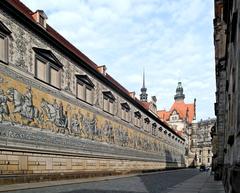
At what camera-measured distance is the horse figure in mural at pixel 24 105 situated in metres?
14.7

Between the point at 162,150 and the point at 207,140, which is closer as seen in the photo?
the point at 162,150

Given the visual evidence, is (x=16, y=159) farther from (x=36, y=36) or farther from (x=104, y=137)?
(x=104, y=137)

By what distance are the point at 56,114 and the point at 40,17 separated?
16.4ft

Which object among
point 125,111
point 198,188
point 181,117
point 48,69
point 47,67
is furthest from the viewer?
point 181,117

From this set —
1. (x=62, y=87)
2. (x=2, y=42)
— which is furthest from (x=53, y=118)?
(x=2, y=42)

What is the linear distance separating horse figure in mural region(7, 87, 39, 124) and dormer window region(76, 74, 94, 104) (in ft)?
19.3

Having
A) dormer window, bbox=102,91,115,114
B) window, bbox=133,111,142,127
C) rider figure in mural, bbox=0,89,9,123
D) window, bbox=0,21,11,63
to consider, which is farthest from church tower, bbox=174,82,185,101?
rider figure in mural, bbox=0,89,9,123

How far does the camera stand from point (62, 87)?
19.7 metres

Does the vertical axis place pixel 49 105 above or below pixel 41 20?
below

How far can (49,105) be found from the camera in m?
17.8

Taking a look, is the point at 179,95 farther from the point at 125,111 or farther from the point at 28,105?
the point at 28,105

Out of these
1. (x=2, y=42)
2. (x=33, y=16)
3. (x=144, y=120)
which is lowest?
(x=144, y=120)

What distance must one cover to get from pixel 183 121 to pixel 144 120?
5166 centimetres

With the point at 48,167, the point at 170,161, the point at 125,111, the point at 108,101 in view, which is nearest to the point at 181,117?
the point at 170,161
